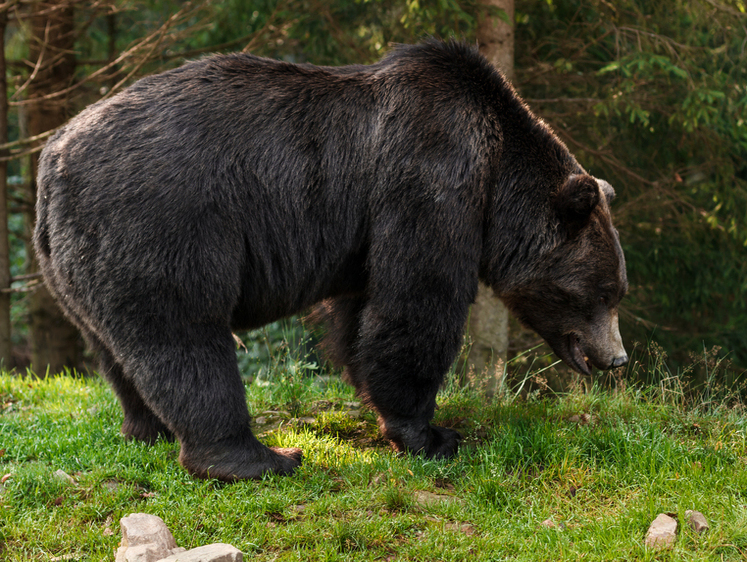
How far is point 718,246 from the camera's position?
10.1 m

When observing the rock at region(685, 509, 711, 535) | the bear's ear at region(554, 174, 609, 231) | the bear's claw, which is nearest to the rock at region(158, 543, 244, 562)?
the bear's claw

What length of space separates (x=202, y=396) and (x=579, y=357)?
260 centimetres

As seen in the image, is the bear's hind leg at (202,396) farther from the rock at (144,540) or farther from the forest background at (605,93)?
the forest background at (605,93)

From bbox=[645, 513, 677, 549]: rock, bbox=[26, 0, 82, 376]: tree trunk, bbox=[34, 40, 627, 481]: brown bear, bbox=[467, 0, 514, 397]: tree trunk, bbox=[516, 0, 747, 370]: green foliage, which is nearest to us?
bbox=[645, 513, 677, 549]: rock

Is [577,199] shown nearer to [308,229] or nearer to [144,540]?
[308,229]

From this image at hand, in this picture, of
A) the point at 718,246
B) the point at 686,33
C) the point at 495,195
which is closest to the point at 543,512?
the point at 495,195

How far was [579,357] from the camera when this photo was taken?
4934 millimetres

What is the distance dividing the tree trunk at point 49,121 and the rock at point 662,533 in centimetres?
880

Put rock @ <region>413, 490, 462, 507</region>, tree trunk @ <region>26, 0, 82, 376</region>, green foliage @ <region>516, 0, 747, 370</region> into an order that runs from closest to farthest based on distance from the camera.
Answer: rock @ <region>413, 490, 462, 507</region> → green foliage @ <region>516, 0, 747, 370</region> → tree trunk @ <region>26, 0, 82, 376</region>

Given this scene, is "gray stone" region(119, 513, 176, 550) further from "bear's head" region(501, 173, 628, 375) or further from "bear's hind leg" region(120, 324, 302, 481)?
"bear's head" region(501, 173, 628, 375)

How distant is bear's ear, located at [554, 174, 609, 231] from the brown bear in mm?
15

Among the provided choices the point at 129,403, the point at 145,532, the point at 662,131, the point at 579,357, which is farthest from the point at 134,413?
the point at 662,131

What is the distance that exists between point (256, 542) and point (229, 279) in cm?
146

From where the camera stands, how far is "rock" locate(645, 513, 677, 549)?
334 centimetres
